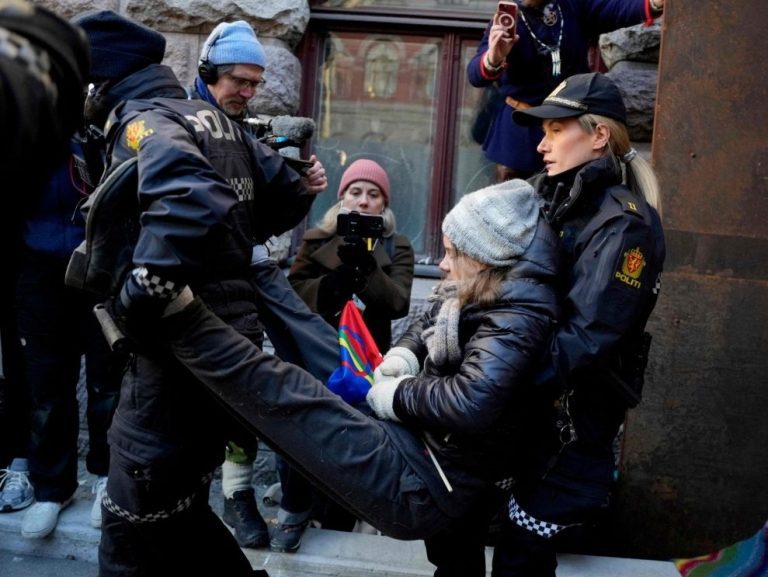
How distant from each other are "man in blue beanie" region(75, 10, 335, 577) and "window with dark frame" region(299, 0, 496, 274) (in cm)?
207

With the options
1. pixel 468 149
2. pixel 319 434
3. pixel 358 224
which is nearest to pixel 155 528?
pixel 319 434

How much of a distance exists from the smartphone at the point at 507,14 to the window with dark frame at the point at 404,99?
4.48ft

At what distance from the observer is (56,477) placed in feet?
13.8

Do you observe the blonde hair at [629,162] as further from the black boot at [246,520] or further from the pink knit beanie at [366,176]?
the black boot at [246,520]

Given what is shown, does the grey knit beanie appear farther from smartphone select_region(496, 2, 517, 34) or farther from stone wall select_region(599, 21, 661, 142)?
stone wall select_region(599, 21, 661, 142)

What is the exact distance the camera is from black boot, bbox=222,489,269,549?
391cm

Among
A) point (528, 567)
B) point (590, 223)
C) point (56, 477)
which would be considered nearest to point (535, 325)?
point (590, 223)

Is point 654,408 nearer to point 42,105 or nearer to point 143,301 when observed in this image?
point 143,301

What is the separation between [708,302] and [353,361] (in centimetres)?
168

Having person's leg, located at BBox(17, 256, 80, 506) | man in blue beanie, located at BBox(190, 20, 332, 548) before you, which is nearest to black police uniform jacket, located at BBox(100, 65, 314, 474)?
man in blue beanie, located at BBox(190, 20, 332, 548)

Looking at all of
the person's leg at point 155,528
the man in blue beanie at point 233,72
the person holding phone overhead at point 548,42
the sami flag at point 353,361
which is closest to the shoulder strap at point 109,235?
the person's leg at point 155,528

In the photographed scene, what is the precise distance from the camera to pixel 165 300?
269 centimetres

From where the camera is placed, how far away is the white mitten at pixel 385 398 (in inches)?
113

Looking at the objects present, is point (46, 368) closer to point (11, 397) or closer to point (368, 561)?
point (11, 397)
